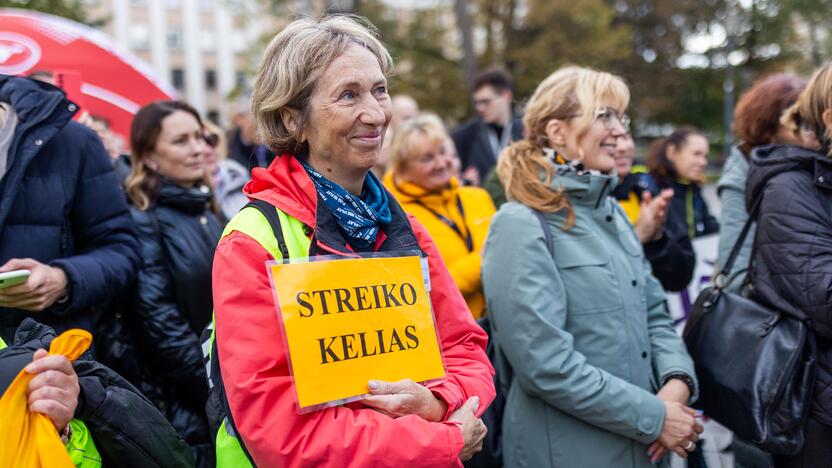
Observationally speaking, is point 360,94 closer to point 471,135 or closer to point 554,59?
point 471,135

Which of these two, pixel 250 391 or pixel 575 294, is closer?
pixel 250 391

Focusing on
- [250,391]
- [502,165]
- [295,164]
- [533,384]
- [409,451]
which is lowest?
[533,384]

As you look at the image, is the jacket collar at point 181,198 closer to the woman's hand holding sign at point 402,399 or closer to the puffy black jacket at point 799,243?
the woman's hand holding sign at point 402,399

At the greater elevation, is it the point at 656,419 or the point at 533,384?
the point at 533,384

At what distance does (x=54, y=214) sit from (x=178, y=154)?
3.48 ft

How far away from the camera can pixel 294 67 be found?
1.78m

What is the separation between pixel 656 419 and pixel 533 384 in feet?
1.43

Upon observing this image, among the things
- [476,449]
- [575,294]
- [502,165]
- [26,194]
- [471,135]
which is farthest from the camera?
[471,135]

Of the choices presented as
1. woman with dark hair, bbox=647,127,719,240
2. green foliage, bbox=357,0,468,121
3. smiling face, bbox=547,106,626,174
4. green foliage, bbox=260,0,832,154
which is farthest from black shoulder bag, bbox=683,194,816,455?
green foliage, bbox=357,0,468,121

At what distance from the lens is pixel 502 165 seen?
9.34 feet

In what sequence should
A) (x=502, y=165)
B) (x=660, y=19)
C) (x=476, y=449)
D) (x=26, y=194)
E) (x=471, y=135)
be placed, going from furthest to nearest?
(x=660, y=19) < (x=471, y=135) < (x=502, y=165) < (x=26, y=194) < (x=476, y=449)

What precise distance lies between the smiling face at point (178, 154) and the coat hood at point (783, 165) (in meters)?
2.48

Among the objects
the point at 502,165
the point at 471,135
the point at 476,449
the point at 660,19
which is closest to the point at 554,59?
the point at 660,19

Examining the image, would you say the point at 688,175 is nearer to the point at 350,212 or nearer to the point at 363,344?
the point at 350,212
